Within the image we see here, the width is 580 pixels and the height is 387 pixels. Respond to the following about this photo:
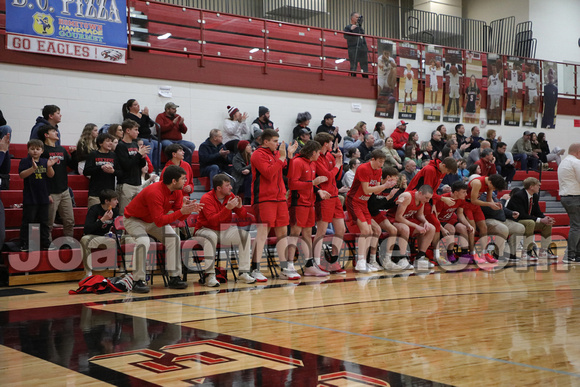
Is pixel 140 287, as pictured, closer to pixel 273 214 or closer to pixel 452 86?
pixel 273 214

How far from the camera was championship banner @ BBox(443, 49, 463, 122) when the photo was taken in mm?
17297

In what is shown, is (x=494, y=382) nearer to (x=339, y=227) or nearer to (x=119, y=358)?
(x=119, y=358)

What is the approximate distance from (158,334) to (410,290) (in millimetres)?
3263

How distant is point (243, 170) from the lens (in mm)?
10836

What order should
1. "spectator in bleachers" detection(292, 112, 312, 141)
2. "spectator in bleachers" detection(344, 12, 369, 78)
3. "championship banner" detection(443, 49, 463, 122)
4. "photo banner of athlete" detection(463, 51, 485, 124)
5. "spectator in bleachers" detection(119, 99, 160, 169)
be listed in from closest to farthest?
"spectator in bleachers" detection(119, 99, 160, 169) < "spectator in bleachers" detection(292, 112, 312, 141) < "spectator in bleachers" detection(344, 12, 369, 78) < "championship banner" detection(443, 49, 463, 122) < "photo banner of athlete" detection(463, 51, 485, 124)

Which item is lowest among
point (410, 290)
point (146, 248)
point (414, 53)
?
point (410, 290)

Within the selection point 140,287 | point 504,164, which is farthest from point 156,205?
point 504,164

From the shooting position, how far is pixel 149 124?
11.4m

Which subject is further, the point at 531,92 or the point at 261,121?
the point at 531,92

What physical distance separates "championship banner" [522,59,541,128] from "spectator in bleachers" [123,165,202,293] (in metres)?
14.5

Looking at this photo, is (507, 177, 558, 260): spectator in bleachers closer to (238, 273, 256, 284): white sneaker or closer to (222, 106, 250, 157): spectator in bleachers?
(238, 273, 256, 284): white sneaker

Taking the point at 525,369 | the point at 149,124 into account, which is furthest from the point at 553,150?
the point at 525,369

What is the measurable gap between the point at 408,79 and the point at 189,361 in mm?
14012

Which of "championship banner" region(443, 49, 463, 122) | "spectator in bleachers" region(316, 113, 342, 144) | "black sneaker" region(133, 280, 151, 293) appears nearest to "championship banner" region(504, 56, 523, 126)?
"championship banner" region(443, 49, 463, 122)
